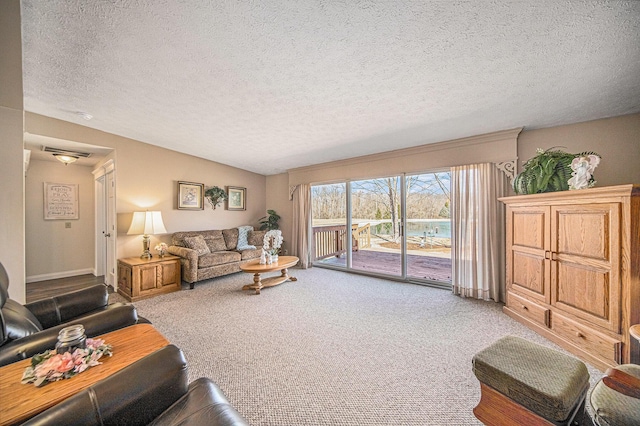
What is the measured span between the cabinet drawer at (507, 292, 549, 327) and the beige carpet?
17 centimetres

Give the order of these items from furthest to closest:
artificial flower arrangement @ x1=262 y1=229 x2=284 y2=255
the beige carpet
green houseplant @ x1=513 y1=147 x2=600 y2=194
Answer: artificial flower arrangement @ x1=262 y1=229 x2=284 y2=255
green houseplant @ x1=513 y1=147 x2=600 y2=194
the beige carpet

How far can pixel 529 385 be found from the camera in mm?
1165

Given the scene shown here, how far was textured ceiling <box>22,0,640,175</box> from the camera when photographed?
1557 mm

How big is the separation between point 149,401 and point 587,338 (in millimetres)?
3139

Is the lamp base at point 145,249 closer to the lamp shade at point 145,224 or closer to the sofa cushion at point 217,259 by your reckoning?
the lamp shade at point 145,224

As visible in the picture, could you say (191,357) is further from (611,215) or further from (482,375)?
(611,215)

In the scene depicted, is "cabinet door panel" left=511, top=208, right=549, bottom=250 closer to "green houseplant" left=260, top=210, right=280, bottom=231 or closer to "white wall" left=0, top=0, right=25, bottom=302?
"green houseplant" left=260, top=210, right=280, bottom=231

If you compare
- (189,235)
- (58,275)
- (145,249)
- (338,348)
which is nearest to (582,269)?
(338,348)

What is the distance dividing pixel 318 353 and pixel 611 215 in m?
2.66

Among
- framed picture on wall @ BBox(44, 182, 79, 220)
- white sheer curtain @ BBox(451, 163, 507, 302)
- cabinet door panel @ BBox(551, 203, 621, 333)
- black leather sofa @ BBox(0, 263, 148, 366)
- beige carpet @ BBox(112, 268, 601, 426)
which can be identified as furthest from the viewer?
framed picture on wall @ BBox(44, 182, 79, 220)

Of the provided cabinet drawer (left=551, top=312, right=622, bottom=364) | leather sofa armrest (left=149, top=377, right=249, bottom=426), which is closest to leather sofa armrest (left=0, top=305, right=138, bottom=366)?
leather sofa armrest (left=149, top=377, right=249, bottom=426)

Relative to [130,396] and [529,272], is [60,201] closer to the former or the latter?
[130,396]

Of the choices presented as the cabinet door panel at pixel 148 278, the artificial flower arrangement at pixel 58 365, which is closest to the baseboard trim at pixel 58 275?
the cabinet door panel at pixel 148 278

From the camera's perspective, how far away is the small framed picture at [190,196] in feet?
15.6
